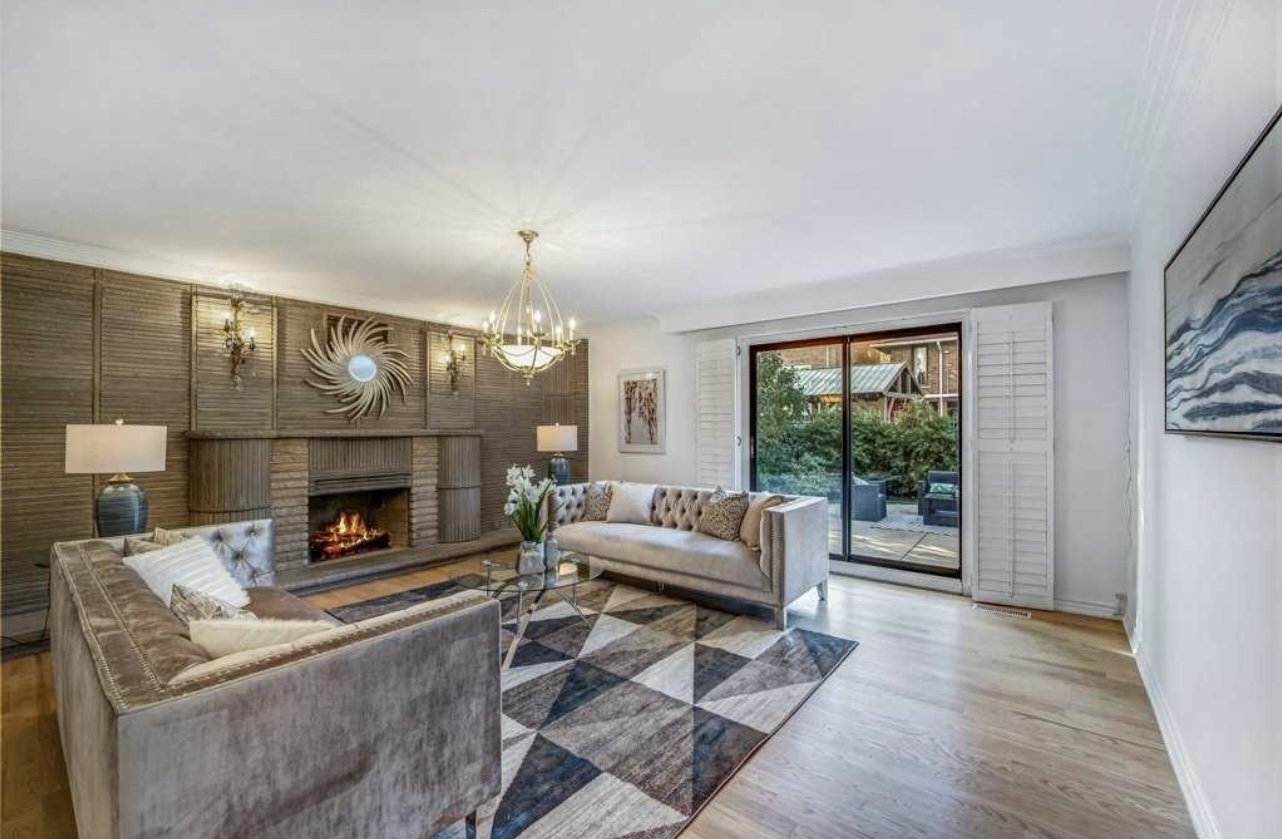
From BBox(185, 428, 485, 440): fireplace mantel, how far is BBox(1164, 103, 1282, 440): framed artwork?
532cm

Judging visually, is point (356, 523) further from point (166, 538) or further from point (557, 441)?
point (166, 538)

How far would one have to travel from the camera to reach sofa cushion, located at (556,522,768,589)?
12.3ft

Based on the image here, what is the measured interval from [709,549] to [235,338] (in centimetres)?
403

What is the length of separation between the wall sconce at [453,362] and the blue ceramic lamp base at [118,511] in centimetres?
284

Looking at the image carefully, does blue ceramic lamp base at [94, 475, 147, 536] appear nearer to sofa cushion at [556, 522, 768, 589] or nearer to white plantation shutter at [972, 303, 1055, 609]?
sofa cushion at [556, 522, 768, 589]

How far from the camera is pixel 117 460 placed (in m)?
3.05

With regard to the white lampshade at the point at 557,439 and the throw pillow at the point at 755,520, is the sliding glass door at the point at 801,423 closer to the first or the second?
the throw pillow at the point at 755,520

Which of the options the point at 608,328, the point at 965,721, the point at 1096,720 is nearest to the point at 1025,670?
the point at 1096,720

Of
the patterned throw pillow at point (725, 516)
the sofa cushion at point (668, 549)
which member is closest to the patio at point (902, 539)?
the patterned throw pillow at point (725, 516)

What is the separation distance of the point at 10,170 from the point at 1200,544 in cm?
525

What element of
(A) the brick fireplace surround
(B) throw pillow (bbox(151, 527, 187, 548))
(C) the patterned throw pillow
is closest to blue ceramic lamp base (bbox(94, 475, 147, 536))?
(B) throw pillow (bbox(151, 527, 187, 548))

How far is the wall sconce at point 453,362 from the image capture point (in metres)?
5.76

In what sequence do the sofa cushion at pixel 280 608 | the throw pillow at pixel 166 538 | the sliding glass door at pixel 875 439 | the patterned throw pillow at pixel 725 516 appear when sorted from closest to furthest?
the sofa cushion at pixel 280 608, the throw pillow at pixel 166 538, the patterned throw pillow at pixel 725 516, the sliding glass door at pixel 875 439

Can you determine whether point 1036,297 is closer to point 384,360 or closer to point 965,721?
point 965,721
